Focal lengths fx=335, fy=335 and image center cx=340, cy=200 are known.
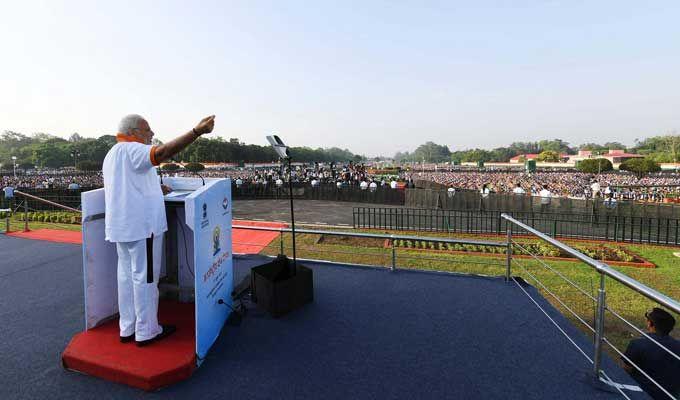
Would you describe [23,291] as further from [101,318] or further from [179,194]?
[179,194]

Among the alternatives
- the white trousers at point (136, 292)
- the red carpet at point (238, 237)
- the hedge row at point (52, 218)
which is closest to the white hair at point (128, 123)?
the white trousers at point (136, 292)


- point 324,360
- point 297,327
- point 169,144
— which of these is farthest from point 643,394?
point 169,144

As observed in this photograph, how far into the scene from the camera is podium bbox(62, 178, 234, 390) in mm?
2758

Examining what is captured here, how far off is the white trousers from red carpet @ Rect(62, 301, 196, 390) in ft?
0.50

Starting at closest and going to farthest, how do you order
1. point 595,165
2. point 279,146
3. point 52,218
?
point 279,146, point 52,218, point 595,165

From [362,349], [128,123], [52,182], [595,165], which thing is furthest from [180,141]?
[595,165]

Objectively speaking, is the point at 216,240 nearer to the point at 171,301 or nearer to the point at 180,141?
the point at 180,141

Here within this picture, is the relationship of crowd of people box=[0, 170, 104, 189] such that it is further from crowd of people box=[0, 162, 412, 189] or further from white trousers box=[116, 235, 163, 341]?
white trousers box=[116, 235, 163, 341]

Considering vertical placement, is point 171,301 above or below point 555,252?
above

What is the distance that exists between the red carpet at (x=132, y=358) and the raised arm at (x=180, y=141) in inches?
66.0

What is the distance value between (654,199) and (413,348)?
116 feet

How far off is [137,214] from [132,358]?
3.99 feet

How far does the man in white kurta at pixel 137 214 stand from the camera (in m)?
2.73

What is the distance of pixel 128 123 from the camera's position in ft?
9.71
